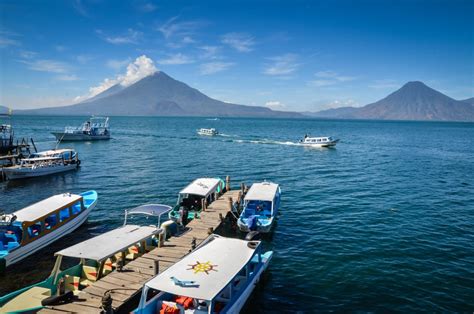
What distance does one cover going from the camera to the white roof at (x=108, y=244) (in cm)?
1727

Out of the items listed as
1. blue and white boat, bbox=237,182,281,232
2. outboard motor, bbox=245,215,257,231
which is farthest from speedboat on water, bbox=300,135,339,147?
outboard motor, bbox=245,215,257,231

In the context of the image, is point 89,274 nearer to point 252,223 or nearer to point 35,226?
point 35,226

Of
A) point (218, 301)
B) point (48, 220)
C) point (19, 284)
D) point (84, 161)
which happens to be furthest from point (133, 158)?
point (218, 301)

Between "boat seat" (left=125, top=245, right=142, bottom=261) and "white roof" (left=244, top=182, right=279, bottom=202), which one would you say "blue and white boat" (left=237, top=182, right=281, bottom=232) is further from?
"boat seat" (left=125, top=245, right=142, bottom=261)

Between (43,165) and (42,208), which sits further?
(43,165)

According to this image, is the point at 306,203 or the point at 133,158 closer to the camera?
the point at 306,203

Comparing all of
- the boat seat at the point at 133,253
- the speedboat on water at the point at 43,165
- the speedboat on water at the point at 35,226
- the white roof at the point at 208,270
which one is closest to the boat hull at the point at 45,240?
the speedboat on water at the point at 35,226

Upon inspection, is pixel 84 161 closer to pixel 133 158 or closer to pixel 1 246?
A: pixel 133 158

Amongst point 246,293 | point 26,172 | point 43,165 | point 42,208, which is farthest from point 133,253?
point 43,165

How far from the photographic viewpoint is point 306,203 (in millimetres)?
36125

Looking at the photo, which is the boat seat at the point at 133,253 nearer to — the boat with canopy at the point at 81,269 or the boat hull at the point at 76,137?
the boat with canopy at the point at 81,269

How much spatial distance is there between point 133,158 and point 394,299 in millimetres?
58570

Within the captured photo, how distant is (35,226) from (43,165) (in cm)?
3080

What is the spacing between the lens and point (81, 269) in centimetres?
1839
